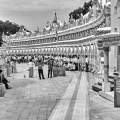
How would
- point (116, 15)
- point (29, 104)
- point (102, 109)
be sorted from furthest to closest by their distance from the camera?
point (116, 15) → point (29, 104) → point (102, 109)

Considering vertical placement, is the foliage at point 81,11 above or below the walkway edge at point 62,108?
above

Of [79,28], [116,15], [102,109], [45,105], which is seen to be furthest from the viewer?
[79,28]

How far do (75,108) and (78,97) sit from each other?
2899 millimetres

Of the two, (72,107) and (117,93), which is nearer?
(117,93)

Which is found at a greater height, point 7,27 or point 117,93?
point 7,27

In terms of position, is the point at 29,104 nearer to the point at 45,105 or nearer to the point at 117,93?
the point at 45,105

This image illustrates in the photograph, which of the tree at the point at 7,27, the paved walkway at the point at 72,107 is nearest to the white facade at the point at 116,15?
the paved walkway at the point at 72,107

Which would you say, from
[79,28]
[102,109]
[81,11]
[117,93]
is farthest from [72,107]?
[81,11]

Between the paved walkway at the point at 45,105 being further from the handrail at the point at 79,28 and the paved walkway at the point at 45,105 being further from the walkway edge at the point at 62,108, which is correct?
the handrail at the point at 79,28

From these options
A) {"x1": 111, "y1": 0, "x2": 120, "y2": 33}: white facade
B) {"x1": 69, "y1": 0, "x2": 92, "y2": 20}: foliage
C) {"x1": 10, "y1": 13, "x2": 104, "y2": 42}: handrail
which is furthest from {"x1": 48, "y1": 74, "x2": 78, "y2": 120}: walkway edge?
{"x1": 69, "y1": 0, "x2": 92, "y2": 20}: foliage

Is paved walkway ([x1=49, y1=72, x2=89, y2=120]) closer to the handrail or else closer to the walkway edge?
the walkway edge

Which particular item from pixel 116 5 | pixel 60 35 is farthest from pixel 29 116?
pixel 60 35

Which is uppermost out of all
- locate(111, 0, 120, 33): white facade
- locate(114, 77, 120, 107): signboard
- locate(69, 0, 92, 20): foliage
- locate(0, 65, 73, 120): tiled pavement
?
locate(69, 0, 92, 20): foliage

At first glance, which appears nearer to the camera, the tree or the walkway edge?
the walkway edge
